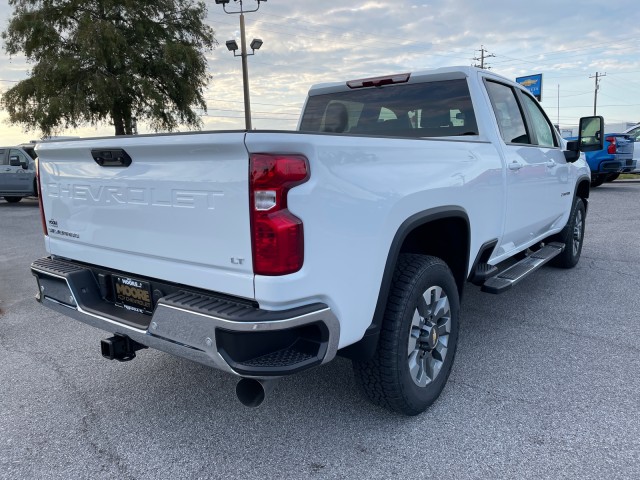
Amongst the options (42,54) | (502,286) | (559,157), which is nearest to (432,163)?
(502,286)

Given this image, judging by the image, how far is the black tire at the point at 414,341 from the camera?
8.55ft

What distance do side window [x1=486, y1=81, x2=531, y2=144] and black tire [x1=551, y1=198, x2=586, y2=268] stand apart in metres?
1.78

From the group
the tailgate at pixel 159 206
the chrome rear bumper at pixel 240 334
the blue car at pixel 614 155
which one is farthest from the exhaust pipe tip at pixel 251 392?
the blue car at pixel 614 155

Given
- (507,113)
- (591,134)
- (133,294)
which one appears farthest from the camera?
(591,134)

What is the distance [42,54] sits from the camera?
2369 centimetres

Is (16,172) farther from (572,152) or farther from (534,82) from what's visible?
(534,82)

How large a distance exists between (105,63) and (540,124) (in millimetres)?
22753

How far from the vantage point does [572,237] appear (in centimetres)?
587

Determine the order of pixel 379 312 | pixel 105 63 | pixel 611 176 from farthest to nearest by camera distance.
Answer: pixel 105 63, pixel 611 176, pixel 379 312

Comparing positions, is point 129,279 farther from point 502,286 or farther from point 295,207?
point 502,286

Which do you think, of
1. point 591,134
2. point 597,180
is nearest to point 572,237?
point 591,134

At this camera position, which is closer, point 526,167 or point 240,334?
point 240,334

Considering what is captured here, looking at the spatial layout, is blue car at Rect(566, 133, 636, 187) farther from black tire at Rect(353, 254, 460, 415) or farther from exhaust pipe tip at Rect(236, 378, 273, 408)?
exhaust pipe tip at Rect(236, 378, 273, 408)

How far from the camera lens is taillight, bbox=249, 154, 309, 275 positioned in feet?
6.67
